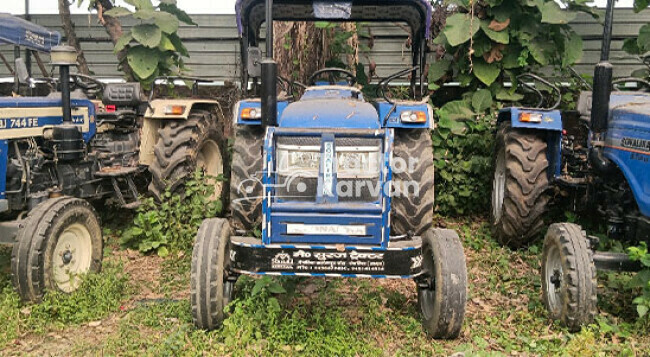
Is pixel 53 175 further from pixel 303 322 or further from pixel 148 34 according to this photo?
pixel 148 34

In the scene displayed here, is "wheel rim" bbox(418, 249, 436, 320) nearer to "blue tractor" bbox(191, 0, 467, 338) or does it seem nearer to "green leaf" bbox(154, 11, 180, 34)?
"blue tractor" bbox(191, 0, 467, 338)

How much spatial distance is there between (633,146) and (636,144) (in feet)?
0.15

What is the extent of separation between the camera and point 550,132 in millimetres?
5828

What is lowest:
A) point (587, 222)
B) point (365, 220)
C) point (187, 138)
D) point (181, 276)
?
point (181, 276)

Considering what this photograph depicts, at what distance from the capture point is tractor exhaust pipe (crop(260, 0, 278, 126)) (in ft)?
12.9

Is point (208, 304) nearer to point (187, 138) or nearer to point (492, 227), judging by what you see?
point (187, 138)

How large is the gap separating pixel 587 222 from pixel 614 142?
160 cm

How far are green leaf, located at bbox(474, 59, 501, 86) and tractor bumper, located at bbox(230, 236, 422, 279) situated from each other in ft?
14.9

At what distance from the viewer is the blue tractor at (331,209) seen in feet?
12.1

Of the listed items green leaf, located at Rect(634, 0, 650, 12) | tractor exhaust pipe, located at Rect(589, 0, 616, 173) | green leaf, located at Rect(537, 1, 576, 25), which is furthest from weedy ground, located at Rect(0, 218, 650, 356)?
green leaf, located at Rect(634, 0, 650, 12)

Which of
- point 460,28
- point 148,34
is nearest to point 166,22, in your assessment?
point 148,34

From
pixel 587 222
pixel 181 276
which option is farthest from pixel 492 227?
pixel 181 276

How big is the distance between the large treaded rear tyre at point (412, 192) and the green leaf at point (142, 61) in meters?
4.88

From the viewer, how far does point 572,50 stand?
797 cm
